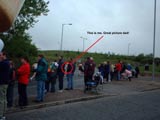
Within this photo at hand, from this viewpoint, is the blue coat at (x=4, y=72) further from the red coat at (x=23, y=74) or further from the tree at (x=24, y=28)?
the tree at (x=24, y=28)

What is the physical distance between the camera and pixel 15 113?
32.3ft

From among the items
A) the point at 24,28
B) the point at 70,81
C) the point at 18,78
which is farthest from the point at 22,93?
the point at 24,28

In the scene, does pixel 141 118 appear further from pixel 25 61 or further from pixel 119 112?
pixel 25 61

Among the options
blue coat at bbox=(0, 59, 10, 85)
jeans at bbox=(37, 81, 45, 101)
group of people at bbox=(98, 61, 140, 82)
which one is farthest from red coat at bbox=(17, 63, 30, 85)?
group of people at bbox=(98, 61, 140, 82)

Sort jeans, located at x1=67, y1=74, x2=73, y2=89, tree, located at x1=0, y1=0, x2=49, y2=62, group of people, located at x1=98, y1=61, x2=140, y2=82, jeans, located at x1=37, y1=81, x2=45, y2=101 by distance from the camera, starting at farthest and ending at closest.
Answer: tree, located at x1=0, y1=0, x2=49, y2=62, group of people, located at x1=98, y1=61, x2=140, y2=82, jeans, located at x1=67, y1=74, x2=73, y2=89, jeans, located at x1=37, y1=81, x2=45, y2=101

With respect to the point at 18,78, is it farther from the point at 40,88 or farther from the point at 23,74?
the point at 40,88

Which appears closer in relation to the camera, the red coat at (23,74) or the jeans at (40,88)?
the red coat at (23,74)

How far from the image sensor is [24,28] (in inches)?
1110

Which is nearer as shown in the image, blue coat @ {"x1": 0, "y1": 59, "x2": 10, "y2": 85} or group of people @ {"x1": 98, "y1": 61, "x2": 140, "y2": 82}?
blue coat @ {"x1": 0, "y1": 59, "x2": 10, "y2": 85}

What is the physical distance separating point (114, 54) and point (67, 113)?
8978 centimetres

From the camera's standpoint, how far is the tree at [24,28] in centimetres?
2772

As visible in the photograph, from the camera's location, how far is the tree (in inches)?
1091

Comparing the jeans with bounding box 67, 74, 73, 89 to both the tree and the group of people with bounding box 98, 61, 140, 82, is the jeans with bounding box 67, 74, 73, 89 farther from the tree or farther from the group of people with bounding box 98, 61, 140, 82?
the tree

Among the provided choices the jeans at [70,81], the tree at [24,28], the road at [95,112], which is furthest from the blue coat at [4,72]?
the tree at [24,28]
